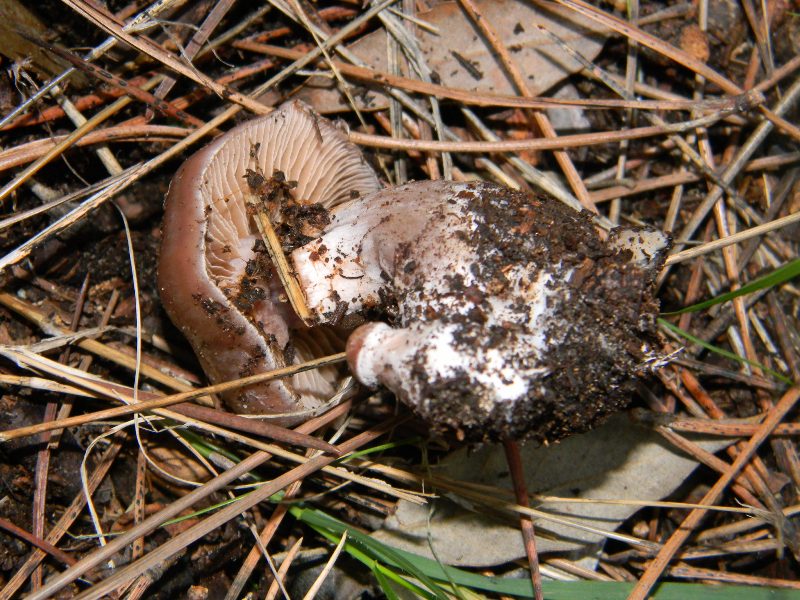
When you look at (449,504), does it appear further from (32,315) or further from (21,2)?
(21,2)

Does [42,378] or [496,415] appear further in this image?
[42,378]

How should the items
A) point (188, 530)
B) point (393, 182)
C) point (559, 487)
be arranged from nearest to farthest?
point (188, 530), point (559, 487), point (393, 182)

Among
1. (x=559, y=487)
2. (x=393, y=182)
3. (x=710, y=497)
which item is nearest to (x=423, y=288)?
(x=393, y=182)

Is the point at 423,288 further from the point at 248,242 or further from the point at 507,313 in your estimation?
the point at 248,242

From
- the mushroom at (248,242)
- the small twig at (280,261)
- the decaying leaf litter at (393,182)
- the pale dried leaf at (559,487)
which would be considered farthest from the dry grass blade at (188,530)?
the small twig at (280,261)

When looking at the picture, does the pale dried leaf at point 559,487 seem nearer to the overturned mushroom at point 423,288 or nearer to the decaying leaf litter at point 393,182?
the decaying leaf litter at point 393,182

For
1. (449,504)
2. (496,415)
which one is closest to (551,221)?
(496,415)
